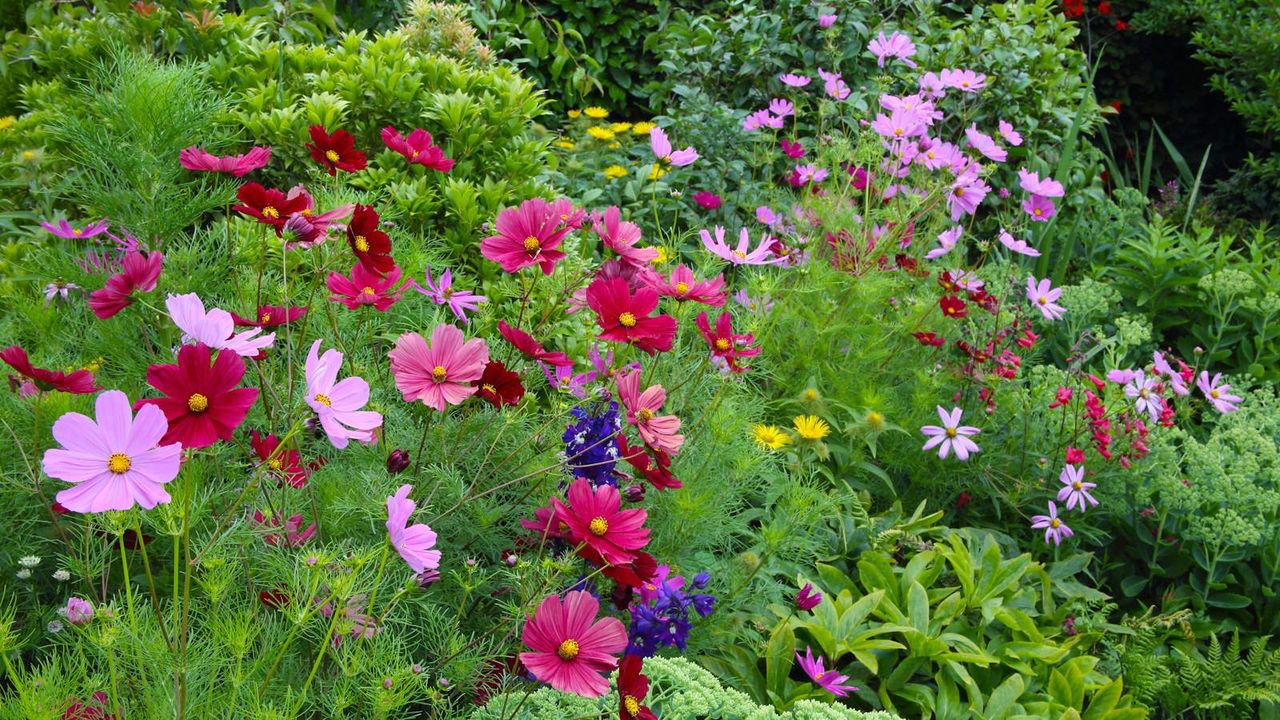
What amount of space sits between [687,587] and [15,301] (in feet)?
4.70

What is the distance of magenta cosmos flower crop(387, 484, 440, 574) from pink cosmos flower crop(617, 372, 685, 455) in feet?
1.32

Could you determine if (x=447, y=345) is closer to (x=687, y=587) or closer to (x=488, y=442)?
(x=488, y=442)

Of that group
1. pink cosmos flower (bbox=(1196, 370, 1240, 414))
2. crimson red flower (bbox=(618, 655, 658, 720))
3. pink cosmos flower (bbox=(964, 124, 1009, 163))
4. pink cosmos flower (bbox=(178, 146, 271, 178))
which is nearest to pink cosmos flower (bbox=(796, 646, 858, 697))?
crimson red flower (bbox=(618, 655, 658, 720))

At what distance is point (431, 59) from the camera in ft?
8.95

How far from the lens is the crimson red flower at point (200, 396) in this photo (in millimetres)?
979

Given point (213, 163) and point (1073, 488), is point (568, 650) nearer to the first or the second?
point (213, 163)

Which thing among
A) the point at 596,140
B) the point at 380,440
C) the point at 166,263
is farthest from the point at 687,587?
the point at 596,140

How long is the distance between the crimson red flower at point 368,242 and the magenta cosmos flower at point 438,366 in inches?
4.6

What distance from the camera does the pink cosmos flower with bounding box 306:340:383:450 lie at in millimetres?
1080

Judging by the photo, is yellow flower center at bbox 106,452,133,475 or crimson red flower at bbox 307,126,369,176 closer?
yellow flower center at bbox 106,452,133,475

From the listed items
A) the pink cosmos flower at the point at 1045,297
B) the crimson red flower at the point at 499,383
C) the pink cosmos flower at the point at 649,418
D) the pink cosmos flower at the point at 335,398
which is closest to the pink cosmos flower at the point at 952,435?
the pink cosmos flower at the point at 1045,297

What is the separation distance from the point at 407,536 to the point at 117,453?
0.30m

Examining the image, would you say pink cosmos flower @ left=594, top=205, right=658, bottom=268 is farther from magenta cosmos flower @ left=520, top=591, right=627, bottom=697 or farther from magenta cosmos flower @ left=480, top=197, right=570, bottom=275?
magenta cosmos flower @ left=520, top=591, right=627, bottom=697

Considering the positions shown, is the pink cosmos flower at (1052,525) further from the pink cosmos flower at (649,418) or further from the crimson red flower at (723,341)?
the pink cosmos flower at (649,418)
